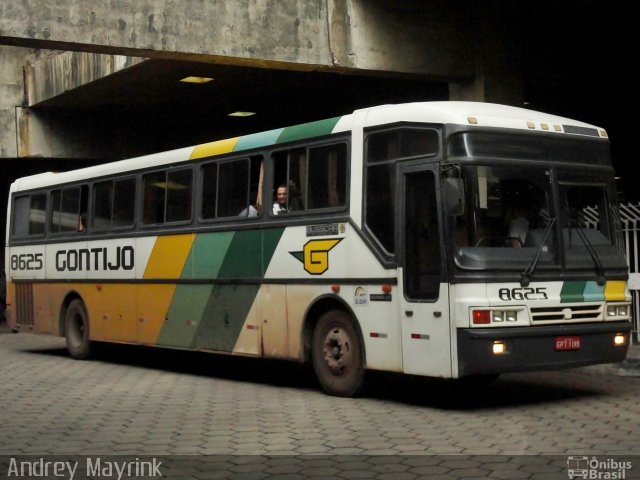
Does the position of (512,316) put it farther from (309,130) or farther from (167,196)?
(167,196)

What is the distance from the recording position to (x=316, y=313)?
12.5 m

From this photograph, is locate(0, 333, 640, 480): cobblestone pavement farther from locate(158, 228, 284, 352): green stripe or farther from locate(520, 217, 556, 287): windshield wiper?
locate(520, 217, 556, 287): windshield wiper

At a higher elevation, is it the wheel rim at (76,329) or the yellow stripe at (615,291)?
the yellow stripe at (615,291)

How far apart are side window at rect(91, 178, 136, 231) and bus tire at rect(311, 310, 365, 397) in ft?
16.2

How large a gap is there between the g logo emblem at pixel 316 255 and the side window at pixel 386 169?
0.66 metres

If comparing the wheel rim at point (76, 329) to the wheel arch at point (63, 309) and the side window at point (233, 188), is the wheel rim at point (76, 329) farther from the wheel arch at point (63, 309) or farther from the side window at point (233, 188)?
the side window at point (233, 188)

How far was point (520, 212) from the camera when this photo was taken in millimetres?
10688

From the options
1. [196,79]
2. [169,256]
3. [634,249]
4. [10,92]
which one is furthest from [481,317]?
[10,92]

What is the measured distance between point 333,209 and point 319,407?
2.18 meters

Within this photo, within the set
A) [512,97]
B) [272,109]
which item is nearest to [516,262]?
[512,97]

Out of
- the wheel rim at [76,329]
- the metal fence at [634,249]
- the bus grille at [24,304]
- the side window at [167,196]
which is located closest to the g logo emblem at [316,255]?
the side window at [167,196]

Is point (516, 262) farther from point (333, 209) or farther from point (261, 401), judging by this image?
point (261, 401)

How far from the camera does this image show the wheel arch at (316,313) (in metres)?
11.9

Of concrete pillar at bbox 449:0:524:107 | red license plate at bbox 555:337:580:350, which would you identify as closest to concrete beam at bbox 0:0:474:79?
concrete pillar at bbox 449:0:524:107
